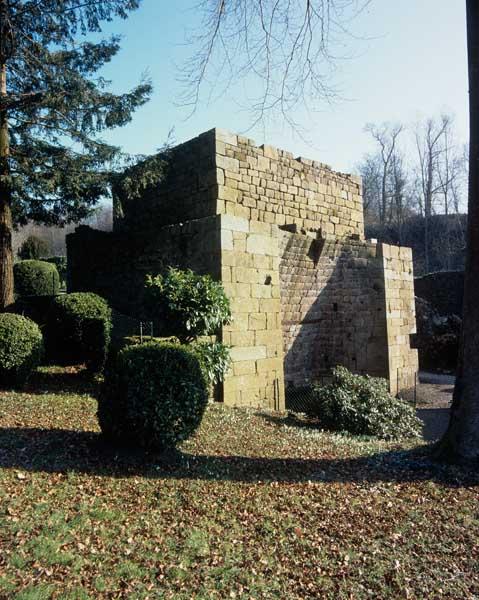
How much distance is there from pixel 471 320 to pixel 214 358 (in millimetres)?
3698

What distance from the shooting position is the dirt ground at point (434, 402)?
915 centimetres

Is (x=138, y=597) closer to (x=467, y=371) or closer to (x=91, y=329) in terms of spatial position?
(x=467, y=371)

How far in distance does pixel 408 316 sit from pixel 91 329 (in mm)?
8578

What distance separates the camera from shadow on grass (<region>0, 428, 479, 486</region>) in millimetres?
4449

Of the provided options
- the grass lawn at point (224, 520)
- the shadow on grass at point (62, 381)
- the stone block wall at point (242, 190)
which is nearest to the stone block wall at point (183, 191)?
the stone block wall at point (242, 190)

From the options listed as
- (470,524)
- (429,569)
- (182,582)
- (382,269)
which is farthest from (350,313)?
(182,582)

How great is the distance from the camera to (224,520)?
12.3 ft

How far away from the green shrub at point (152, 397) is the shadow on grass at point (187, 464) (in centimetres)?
26

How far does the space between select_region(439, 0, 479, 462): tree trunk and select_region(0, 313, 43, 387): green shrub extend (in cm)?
630

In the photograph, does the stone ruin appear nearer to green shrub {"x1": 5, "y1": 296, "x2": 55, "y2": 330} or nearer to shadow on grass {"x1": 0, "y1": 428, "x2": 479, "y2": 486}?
green shrub {"x1": 5, "y1": 296, "x2": 55, "y2": 330}

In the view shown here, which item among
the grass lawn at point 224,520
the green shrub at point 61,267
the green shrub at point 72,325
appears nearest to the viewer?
the grass lawn at point 224,520

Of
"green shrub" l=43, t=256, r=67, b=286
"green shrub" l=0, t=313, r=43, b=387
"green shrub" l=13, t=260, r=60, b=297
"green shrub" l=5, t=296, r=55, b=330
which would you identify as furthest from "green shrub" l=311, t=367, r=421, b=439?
"green shrub" l=43, t=256, r=67, b=286

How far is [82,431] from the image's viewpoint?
5348 millimetres

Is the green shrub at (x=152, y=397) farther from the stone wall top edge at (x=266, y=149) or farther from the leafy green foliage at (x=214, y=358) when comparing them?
the stone wall top edge at (x=266, y=149)
